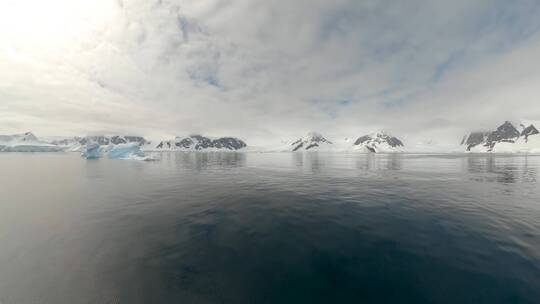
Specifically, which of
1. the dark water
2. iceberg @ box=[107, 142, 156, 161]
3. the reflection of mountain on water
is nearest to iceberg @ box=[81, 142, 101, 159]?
iceberg @ box=[107, 142, 156, 161]

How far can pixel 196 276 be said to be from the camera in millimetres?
6711

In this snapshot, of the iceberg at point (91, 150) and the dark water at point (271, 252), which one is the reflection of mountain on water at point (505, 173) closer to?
the dark water at point (271, 252)

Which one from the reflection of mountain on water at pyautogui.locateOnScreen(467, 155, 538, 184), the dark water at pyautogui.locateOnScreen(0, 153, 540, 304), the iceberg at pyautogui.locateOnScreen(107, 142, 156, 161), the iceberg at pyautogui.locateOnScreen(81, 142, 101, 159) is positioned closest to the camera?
the dark water at pyautogui.locateOnScreen(0, 153, 540, 304)

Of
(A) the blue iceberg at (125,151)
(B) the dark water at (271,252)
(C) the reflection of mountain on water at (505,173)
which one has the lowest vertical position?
(B) the dark water at (271,252)

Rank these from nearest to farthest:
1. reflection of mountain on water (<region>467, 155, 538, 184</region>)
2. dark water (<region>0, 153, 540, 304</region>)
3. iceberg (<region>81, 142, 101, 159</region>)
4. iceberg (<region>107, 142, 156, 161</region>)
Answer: dark water (<region>0, 153, 540, 304</region>), reflection of mountain on water (<region>467, 155, 538, 184</region>), iceberg (<region>107, 142, 156, 161</region>), iceberg (<region>81, 142, 101, 159</region>)

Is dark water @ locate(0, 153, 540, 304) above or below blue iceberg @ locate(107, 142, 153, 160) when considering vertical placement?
below

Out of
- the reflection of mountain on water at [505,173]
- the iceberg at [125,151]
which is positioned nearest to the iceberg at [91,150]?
the iceberg at [125,151]

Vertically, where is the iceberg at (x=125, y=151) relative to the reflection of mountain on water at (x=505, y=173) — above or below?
above

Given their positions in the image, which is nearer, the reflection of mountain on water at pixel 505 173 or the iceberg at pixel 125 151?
the reflection of mountain on water at pixel 505 173

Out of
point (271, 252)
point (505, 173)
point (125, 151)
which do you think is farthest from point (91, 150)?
point (505, 173)

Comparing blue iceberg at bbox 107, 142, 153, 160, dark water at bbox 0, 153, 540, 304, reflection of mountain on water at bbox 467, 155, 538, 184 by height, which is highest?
blue iceberg at bbox 107, 142, 153, 160

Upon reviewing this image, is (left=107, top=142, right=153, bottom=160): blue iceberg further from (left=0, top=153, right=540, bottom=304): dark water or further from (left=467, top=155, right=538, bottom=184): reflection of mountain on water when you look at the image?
(left=467, top=155, right=538, bottom=184): reflection of mountain on water

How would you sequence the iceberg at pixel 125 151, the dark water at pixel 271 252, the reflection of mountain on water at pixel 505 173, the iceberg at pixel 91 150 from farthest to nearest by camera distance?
the iceberg at pixel 91 150 → the iceberg at pixel 125 151 → the reflection of mountain on water at pixel 505 173 → the dark water at pixel 271 252

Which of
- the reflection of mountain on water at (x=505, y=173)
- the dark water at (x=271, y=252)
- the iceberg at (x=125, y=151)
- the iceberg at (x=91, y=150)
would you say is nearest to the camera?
the dark water at (x=271, y=252)
